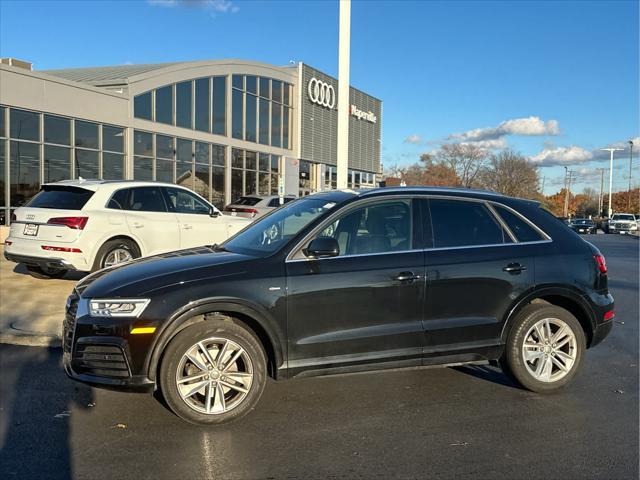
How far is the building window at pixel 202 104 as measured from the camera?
83.9ft

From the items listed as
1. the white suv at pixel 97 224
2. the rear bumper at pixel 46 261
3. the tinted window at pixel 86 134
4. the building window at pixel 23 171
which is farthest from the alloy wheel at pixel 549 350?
the tinted window at pixel 86 134

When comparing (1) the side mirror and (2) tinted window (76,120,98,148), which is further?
(2) tinted window (76,120,98,148)

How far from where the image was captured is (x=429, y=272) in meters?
4.71

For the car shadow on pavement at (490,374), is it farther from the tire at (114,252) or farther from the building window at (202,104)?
the building window at (202,104)

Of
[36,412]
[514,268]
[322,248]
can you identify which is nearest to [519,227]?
[514,268]

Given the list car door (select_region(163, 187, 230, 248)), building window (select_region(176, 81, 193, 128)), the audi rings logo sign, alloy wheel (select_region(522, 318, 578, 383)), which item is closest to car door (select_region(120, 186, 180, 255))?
car door (select_region(163, 187, 230, 248))

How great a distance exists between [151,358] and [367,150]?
39.6m

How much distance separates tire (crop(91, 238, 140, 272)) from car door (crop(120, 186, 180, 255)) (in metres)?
0.16

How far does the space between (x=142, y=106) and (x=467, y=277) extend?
2020 centimetres

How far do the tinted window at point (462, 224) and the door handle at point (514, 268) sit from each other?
250 mm

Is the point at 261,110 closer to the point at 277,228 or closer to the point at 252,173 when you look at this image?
the point at 252,173

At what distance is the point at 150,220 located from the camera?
9.80 metres

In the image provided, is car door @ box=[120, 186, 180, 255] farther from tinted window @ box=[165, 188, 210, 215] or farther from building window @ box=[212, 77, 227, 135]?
building window @ box=[212, 77, 227, 135]

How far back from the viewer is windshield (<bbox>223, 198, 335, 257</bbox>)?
472 centimetres
